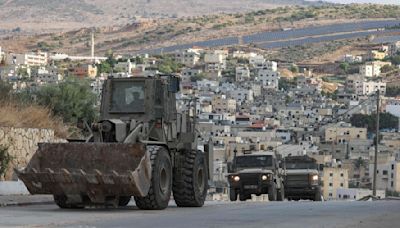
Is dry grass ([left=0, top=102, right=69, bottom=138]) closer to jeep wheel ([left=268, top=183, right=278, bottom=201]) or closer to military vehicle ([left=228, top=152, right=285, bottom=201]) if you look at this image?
military vehicle ([left=228, top=152, right=285, bottom=201])

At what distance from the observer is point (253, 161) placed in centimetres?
4466

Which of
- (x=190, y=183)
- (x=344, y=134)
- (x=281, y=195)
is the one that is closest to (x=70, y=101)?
(x=281, y=195)

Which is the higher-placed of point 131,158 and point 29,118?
point 131,158

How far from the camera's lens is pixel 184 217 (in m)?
25.5

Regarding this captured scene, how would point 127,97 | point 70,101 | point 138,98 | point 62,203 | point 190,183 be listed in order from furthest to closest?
point 70,101, point 127,97, point 138,98, point 190,183, point 62,203

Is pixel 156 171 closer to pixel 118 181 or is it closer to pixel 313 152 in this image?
pixel 118 181

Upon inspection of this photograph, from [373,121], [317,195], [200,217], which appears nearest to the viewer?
[200,217]

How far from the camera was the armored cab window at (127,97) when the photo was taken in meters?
30.4

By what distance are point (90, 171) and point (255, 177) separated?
16.2 metres

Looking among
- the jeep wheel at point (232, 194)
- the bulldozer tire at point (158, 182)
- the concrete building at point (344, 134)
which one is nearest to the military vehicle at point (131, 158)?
the bulldozer tire at point (158, 182)

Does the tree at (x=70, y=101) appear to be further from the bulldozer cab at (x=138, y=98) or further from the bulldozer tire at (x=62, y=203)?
the bulldozer tire at (x=62, y=203)

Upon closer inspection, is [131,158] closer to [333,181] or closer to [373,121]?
[333,181]

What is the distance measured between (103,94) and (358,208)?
6.99 meters

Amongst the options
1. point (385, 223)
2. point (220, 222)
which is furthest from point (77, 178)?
point (385, 223)
